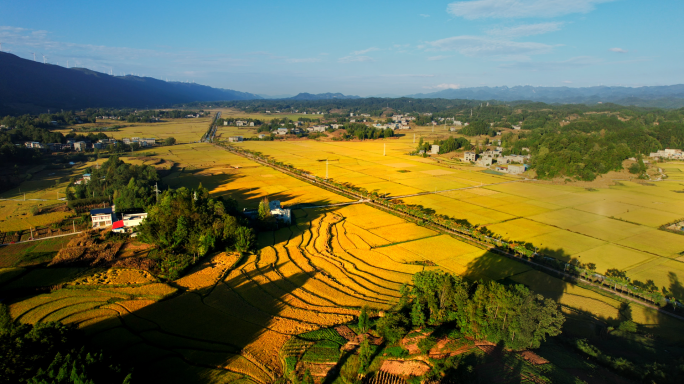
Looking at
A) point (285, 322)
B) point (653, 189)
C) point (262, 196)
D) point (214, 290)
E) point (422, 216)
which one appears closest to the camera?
point (285, 322)

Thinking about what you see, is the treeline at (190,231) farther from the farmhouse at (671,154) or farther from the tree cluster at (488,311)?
the farmhouse at (671,154)

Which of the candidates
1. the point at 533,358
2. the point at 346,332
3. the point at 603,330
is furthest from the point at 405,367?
the point at 603,330

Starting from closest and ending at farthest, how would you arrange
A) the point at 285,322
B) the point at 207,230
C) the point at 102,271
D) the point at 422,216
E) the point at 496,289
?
the point at 496,289
the point at 285,322
the point at 102,271
the point at 207,230
the point at 422,216

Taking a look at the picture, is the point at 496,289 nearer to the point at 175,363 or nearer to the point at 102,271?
the point at 175,363

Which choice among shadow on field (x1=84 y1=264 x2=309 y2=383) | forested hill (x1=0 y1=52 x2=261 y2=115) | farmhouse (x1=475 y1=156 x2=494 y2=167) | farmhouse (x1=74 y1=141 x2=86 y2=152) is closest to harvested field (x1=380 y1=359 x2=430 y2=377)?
shadow on field (x1=84 y1=264 x2=309 y2=383)

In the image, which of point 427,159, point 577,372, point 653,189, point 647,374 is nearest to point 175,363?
point 577,372

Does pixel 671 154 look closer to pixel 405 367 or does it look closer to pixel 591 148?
pixel 591 148

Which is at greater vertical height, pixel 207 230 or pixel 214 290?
pixel 207 230

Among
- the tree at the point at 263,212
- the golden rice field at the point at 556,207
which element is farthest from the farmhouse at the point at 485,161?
the tree at the point at 263,212
